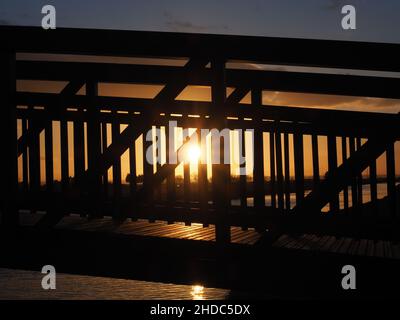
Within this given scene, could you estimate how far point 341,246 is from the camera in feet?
23.1

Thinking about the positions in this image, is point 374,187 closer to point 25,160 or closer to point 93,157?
point 93,157

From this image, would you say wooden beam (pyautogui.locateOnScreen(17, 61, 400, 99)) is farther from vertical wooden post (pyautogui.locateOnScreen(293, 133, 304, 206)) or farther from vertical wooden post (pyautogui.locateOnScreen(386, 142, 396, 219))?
vertical wooden post (pyautogui.locateOnScreen(386, 142, 396, 219))

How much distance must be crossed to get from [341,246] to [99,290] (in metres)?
4.12

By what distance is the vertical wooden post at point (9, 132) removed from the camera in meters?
5.18

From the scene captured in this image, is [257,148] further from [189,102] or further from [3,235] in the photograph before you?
[3,235]

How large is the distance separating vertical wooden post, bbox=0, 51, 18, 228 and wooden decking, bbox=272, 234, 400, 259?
10.8 ft

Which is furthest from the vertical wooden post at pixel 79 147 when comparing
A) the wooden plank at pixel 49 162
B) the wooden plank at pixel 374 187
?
the wooden plank at pixel 374 187

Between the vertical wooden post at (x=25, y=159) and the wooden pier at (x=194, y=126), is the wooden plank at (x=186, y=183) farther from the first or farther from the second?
the vertical wooden post at (x=25, y=159)

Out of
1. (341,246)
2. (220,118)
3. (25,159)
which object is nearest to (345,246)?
(341,246)

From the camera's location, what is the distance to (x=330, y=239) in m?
7.94

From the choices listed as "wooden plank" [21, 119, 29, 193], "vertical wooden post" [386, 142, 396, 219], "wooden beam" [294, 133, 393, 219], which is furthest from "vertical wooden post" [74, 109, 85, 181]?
"vertical wooden post" [386, 142, 396, 219]

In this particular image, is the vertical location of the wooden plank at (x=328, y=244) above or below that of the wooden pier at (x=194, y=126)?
below

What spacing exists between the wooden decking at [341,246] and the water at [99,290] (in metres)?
1.45

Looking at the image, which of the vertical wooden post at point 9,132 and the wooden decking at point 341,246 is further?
the wooden decking at point 341,246
